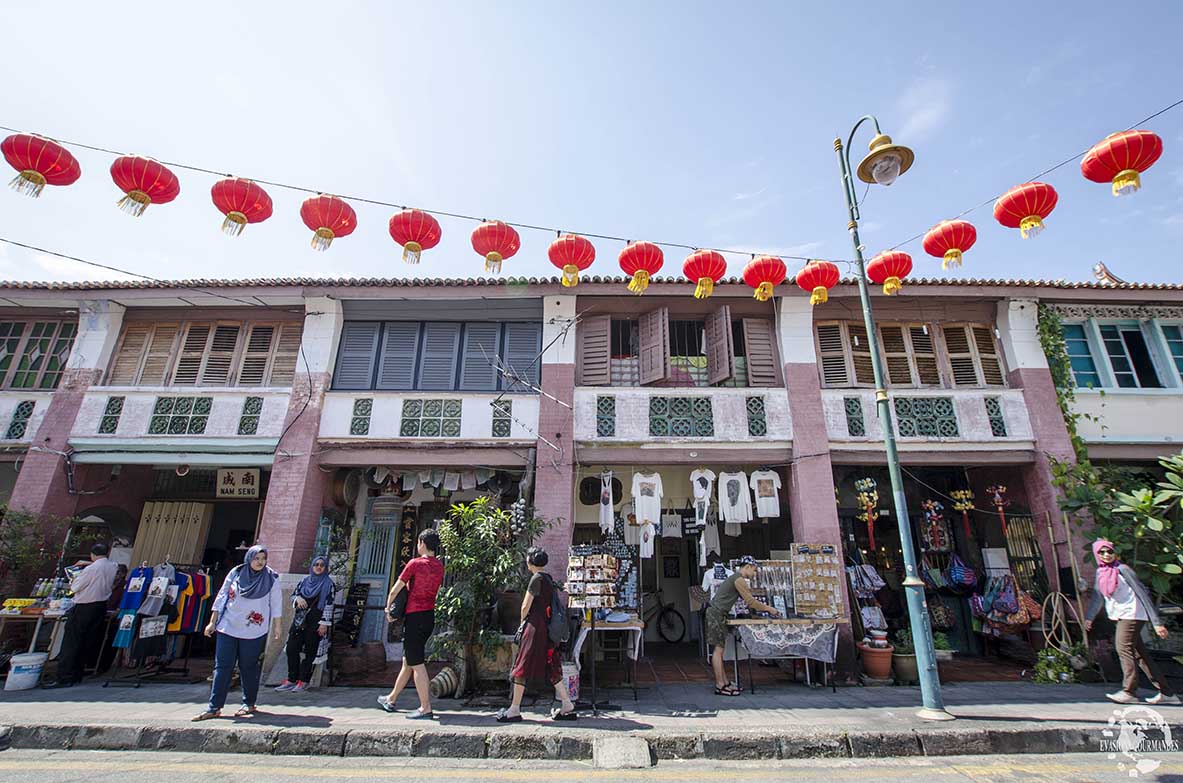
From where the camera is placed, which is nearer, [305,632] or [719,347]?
[305,632]

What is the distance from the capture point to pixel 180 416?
985cm

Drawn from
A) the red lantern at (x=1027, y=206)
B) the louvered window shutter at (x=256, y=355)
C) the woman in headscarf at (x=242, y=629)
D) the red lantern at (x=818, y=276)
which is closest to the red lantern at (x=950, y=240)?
the red lantern at (x=1027, y=206)

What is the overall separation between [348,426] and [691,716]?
7.37 meters

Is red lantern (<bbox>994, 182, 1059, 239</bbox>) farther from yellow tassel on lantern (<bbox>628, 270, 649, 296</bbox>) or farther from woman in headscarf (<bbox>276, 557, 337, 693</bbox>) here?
woman in headscarf (<bbox>276, 557, 337, 693</bbox>)

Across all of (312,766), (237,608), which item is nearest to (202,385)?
(237,608)

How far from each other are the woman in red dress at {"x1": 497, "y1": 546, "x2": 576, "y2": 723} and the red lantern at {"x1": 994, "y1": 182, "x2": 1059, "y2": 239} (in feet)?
23.1

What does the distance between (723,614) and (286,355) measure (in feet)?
31.0

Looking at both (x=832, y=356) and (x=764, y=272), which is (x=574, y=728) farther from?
(x=832, y=356)

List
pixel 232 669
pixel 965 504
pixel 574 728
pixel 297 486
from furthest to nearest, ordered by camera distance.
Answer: pixel 965 504 → pixel 297 486 → pixel 232 669 → pixel 574 728

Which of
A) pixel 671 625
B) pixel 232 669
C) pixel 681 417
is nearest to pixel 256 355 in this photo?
pixel 232 669

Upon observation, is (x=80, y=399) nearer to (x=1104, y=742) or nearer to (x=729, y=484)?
(x=729, y=484)

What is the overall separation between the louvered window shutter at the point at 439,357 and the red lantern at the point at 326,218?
3619mm

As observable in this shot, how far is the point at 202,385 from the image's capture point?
10.3 metres

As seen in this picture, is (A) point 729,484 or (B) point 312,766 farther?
(A) point 729,484
